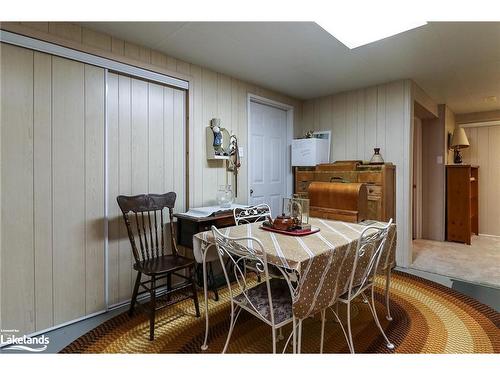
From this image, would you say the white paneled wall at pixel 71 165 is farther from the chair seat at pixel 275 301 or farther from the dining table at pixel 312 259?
the chair seat at pixel 275 301

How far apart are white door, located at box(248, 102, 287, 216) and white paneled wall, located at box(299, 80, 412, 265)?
65 centimetres

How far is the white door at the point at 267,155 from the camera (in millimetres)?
3592

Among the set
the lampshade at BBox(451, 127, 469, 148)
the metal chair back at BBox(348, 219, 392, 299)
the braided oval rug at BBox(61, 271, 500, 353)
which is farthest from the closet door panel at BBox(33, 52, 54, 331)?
the lampshade at BBox(451, 127, 469, 148)

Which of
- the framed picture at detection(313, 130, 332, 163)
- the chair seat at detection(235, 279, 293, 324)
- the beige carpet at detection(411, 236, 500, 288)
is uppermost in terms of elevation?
the framed picture at detection(313, 130, 332, 163)

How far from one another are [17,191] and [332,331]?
2.38m

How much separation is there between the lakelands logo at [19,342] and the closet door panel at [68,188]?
0.53 feet

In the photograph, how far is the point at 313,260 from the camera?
1363 millimetres

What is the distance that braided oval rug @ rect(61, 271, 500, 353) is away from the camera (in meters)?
1.82

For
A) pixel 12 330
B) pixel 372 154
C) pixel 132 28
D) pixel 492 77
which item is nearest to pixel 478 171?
pixel 492 77

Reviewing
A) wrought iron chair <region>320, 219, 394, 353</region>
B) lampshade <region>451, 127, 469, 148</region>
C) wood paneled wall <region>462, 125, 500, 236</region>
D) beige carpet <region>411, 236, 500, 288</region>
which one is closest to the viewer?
wrought iron chair <region>320, 219, 394, 353</region>

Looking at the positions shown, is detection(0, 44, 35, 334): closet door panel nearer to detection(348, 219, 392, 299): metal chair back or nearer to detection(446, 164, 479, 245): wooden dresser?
detection(348, 219, 392, 299): metal chair back

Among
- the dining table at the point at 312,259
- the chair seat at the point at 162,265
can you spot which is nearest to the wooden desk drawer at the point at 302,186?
the dining table at the point at 312,259

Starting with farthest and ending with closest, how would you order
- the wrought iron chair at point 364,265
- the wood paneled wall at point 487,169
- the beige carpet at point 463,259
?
the wood paneled wall at point 487,169
the beige carpet at point 463,259
the wrought iron chair at point 364,265

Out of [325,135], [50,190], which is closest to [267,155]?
[325,135]
